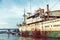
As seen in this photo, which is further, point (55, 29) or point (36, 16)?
point (36, 16)

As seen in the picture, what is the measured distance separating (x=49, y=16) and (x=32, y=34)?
23.1 feet

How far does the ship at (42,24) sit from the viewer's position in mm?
54406

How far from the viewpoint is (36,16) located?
66.1m

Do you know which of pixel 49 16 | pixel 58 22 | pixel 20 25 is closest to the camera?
pixel 58 22

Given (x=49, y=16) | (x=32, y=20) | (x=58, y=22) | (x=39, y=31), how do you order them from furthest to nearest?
(x=32, y=20) < (x=49, y=16) < (x=39, y=31) < (x=58, y=22)

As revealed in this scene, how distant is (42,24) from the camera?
191 ft

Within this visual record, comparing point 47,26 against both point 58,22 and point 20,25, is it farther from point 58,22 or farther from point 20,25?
point 20,25

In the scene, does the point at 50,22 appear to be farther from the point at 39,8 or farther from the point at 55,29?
the point at 39,8

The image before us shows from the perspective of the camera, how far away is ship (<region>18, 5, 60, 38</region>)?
2142 inches

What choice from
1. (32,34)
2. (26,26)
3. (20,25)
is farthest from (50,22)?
(20,25)

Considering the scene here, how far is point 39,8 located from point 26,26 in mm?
8280

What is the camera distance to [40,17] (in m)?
63.2

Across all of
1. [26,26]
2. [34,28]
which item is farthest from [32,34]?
[26,26]

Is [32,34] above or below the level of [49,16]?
below
